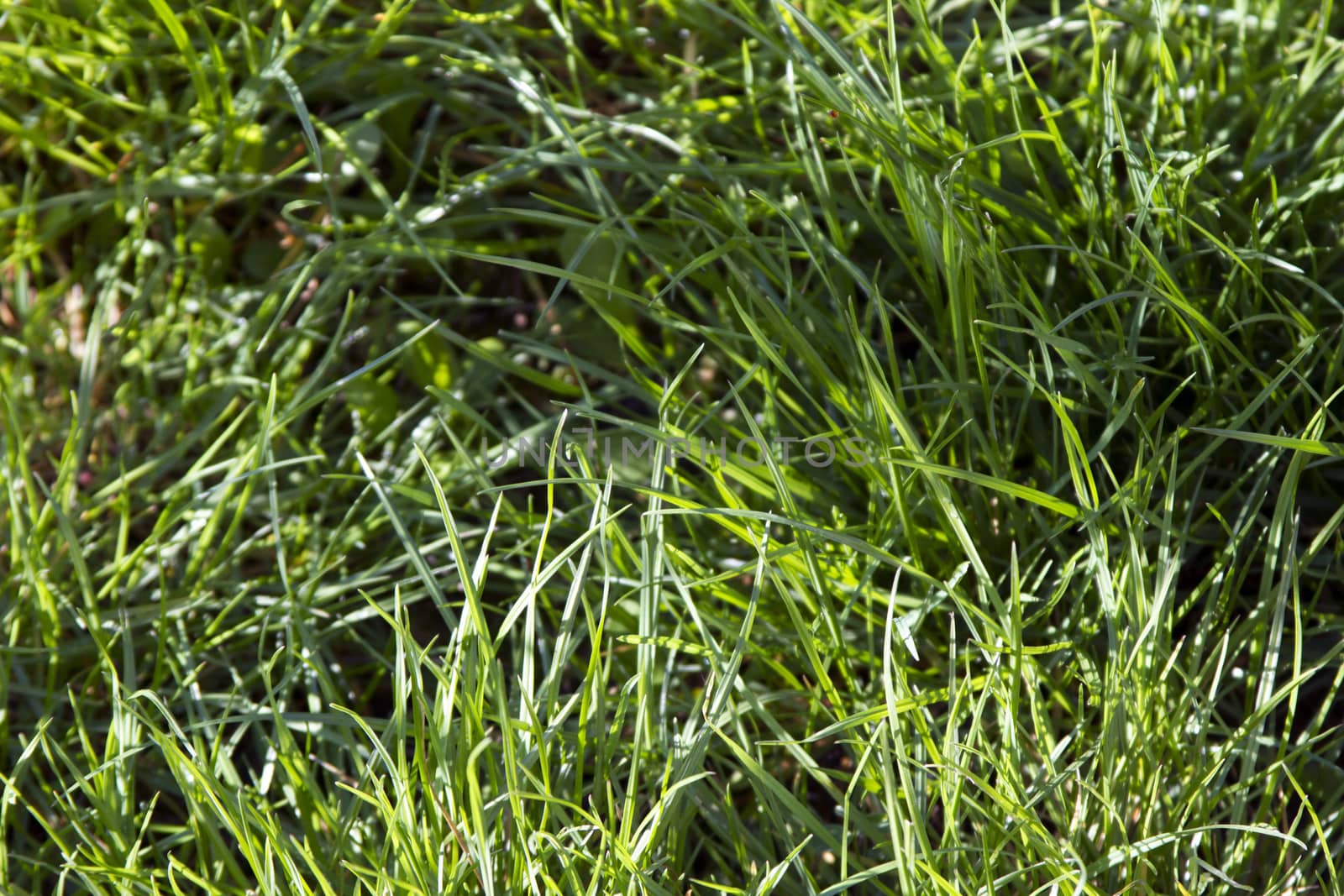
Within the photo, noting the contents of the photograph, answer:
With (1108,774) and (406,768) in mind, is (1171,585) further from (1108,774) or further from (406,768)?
(406,768)

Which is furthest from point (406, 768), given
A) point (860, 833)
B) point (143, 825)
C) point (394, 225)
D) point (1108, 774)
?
point (394, 225)

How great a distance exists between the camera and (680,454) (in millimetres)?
854

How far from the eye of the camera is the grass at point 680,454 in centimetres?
77

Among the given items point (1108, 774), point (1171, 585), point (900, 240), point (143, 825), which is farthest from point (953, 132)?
point (143, 825)

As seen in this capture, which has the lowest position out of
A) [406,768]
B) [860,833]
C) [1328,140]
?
[860,833]

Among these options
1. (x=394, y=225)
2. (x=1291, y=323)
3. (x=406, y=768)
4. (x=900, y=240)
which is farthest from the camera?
(x=394, y=225)

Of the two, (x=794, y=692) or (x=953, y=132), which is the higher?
(x=953, y=132)

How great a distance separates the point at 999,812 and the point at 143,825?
0.60m

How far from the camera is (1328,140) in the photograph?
3.08 ft

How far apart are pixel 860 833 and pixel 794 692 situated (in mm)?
114

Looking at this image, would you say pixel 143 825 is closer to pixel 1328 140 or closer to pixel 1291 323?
pixel 1291 323

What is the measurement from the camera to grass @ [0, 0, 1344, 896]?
77cm

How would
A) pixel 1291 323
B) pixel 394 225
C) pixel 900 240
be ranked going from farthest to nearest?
pixel 394 225, pixel 900 240, pixel 1291 323

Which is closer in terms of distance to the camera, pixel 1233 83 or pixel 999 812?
pixel 999 812
